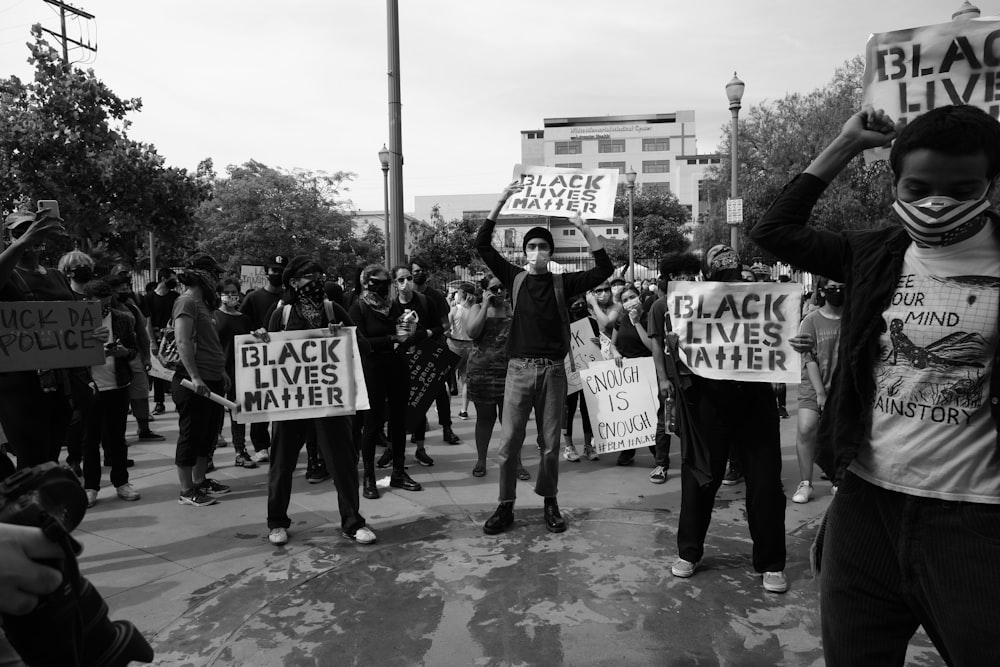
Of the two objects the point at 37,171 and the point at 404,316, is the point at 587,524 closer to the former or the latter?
the point at 404,316

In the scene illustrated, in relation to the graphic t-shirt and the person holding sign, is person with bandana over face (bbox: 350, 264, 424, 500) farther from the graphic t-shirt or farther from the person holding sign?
the graphic t-shirt

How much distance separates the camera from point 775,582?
12.4 feet

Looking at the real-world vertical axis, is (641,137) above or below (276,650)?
above

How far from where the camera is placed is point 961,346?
70.4 inches

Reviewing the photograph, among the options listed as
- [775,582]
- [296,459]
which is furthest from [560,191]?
[775,582]

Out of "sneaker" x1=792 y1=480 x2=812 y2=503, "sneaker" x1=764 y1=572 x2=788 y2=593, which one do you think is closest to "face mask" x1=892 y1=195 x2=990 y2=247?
"sneaker" x1=764 y1=572 x2=788 y2=593

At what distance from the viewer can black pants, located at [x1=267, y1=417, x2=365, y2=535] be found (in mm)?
4668

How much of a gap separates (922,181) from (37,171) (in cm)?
1442

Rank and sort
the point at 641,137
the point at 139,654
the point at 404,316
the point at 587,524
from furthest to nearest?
1. the point at 641,137
2. the point at 404,316
3. the point at 587,524
4. the point at 139,654

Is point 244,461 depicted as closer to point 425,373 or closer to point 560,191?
point 425,373

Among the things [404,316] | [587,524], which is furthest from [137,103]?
[587,524]

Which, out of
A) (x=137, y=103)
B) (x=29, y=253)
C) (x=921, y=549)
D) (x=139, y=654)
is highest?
(x=137, y=103)

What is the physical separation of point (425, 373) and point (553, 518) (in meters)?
2.56

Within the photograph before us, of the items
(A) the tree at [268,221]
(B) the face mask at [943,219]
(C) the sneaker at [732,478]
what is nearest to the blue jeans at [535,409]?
(C) the sneaker at [732,478]
